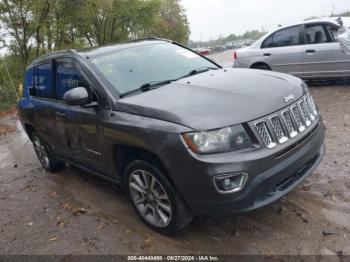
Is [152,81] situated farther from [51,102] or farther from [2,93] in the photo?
[2,93]

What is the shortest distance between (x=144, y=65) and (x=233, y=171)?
1.85 metres

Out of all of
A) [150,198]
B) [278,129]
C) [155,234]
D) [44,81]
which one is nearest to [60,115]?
[44,81]

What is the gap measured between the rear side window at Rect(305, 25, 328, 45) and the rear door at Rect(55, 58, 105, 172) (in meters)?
6.12

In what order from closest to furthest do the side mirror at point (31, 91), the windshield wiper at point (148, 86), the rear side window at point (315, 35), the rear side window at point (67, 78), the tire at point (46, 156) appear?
the windshield wiper at point (148, 86)
the rear side window at point (67, 78)
the side mirror at point (31, 91)
the tire at point (46, 156)
the rear side window at point (315, 35)

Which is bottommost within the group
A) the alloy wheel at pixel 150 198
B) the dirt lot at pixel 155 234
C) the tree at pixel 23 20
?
the dirt lot at pixel 155 234

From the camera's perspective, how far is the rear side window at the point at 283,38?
875 cm

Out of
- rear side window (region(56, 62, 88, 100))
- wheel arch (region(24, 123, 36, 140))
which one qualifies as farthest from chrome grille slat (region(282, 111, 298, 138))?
wheel arch (region(24, 123, 36, 140))

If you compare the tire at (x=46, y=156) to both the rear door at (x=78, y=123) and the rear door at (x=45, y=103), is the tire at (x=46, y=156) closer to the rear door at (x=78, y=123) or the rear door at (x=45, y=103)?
the rear door at (x=45, y=103)

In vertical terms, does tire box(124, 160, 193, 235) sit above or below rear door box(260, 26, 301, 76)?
below

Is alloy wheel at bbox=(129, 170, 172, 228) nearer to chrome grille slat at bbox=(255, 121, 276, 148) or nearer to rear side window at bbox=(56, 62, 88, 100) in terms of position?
chrome grille slat at bbox=(255, 121, 276, 148)

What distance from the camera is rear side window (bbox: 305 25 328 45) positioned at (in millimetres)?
8305

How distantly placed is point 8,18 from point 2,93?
3.71m

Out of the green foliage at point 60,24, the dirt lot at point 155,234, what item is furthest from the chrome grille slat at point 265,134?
the green foliage at point 60,24

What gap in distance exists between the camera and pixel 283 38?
897cm
